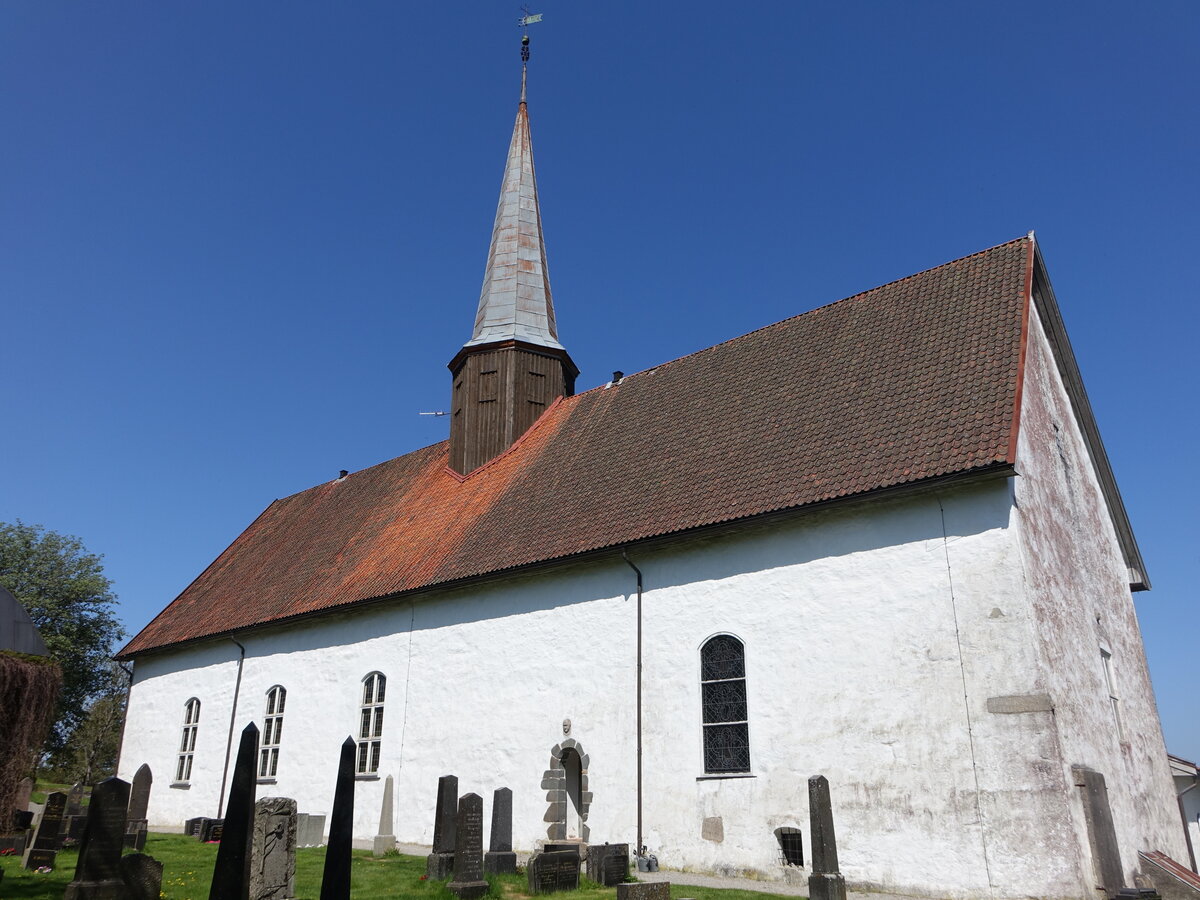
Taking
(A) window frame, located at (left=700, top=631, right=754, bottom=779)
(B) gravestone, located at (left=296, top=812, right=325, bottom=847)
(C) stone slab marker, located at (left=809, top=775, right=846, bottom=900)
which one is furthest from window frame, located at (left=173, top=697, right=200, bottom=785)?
(C) stone slab marker, located at (left=809, top=775, right=846, bottom=900)

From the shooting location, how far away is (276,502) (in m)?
28.8

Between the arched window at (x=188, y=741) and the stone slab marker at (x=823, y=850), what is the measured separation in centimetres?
1623

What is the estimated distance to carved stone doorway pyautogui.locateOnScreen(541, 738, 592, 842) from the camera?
14414 millimetres

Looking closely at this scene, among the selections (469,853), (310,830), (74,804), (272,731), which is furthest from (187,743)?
(469,853)

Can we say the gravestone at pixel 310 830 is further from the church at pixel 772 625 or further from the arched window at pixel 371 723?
the arched window at pixel 371 723

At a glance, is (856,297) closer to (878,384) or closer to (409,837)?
(878,384)

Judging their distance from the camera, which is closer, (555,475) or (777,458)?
(777,458)

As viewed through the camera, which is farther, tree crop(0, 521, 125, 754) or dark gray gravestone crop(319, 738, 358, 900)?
tree crop(0, 521, 125, 754)

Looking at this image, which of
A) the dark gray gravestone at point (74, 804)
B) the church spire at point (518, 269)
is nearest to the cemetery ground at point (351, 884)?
the dark gray gravestone at point (74, 804)

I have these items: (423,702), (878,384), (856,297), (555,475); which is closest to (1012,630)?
(878,384)

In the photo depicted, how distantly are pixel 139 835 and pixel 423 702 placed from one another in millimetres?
4929

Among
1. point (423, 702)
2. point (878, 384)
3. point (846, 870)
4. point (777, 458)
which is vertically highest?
point (878, 384)

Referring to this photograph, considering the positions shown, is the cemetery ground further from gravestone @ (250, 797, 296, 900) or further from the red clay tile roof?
the red clay tile roof

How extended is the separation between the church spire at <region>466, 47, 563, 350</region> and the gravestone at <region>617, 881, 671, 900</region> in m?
14.4
